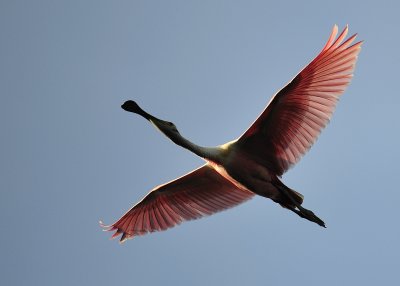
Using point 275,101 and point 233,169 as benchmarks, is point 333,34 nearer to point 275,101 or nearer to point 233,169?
point 275,101

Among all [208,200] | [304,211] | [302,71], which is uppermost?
[302,71]

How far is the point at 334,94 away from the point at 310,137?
71 centimetres

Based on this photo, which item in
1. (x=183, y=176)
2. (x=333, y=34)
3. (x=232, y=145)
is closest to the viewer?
(x=333, y=34)

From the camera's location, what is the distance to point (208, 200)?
1227 cm

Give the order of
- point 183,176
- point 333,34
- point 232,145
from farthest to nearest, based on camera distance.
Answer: point 183,176, point 232,145, point 333,34

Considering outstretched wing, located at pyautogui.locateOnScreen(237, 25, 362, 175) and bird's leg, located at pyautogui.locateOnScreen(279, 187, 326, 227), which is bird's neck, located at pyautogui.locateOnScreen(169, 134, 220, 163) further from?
bird's leg, located at pyautogui.locateOnScreen(279, 187, 326, 227)

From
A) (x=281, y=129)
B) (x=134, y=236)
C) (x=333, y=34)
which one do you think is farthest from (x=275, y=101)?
(x=134, y=236)

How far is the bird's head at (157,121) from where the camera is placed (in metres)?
10.5

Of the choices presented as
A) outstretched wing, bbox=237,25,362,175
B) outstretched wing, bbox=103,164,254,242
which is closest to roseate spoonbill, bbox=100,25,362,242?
outstretched wing, bbox=237,25,362,175

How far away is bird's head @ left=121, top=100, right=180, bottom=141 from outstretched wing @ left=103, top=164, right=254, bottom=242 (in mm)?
1298

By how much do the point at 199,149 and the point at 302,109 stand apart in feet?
4.87

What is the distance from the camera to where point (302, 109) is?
10.8m

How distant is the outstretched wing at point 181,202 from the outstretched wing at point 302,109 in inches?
44.5

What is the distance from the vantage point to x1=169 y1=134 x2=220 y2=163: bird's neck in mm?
10703
